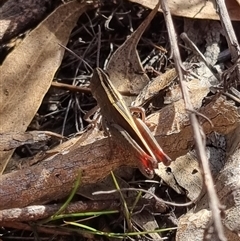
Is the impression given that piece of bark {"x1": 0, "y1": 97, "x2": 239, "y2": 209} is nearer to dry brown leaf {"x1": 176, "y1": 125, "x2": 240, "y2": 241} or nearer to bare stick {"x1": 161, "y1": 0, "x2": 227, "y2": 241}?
dry brown leaf {"x1": 176, "y1": 125, "x2": 240, "y2": 241}

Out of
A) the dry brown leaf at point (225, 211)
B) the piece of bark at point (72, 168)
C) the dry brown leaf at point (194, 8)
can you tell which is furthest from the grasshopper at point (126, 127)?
the dry brown leaf at point (194, 8)

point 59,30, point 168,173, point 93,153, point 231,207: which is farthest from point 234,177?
point 59,30

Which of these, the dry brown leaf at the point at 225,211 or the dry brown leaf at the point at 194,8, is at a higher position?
the dry brown leaf at the point at 194,8

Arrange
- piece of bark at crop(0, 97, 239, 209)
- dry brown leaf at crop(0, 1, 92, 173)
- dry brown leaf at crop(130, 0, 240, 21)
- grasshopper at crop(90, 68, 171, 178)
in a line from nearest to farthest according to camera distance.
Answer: grasshopper at crop(90, 68, 171, 178) → piece of bark at crop(0, 97, 239, 209) → dry brown leaf at crop(0, 1, 92, 173) → dry brown leaf at crop(130, 0, 240, 21)

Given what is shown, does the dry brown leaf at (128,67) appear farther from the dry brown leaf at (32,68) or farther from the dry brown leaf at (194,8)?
the dry brown leaf at (32,68)

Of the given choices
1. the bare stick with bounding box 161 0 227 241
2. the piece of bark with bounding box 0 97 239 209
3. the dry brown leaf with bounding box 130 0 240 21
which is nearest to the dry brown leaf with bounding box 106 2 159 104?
the dry brown leaf with bounding box 130 0 240 21

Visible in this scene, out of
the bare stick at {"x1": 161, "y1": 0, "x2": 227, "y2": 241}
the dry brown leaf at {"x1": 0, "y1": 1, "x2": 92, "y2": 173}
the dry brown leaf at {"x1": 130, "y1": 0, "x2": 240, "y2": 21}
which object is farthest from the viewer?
the dry brown leaf at {"x1": 130, "y1": 0, "x2": 240, "y2": 21}

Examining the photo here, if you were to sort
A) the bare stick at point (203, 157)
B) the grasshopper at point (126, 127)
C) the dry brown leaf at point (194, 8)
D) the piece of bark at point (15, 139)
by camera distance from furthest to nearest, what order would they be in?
the dry brown leaf at point (194, 8) < the piece of bark at point (15, 139) < the grasshopper at point (126, 127) < the bare stick at point (203, 157)
